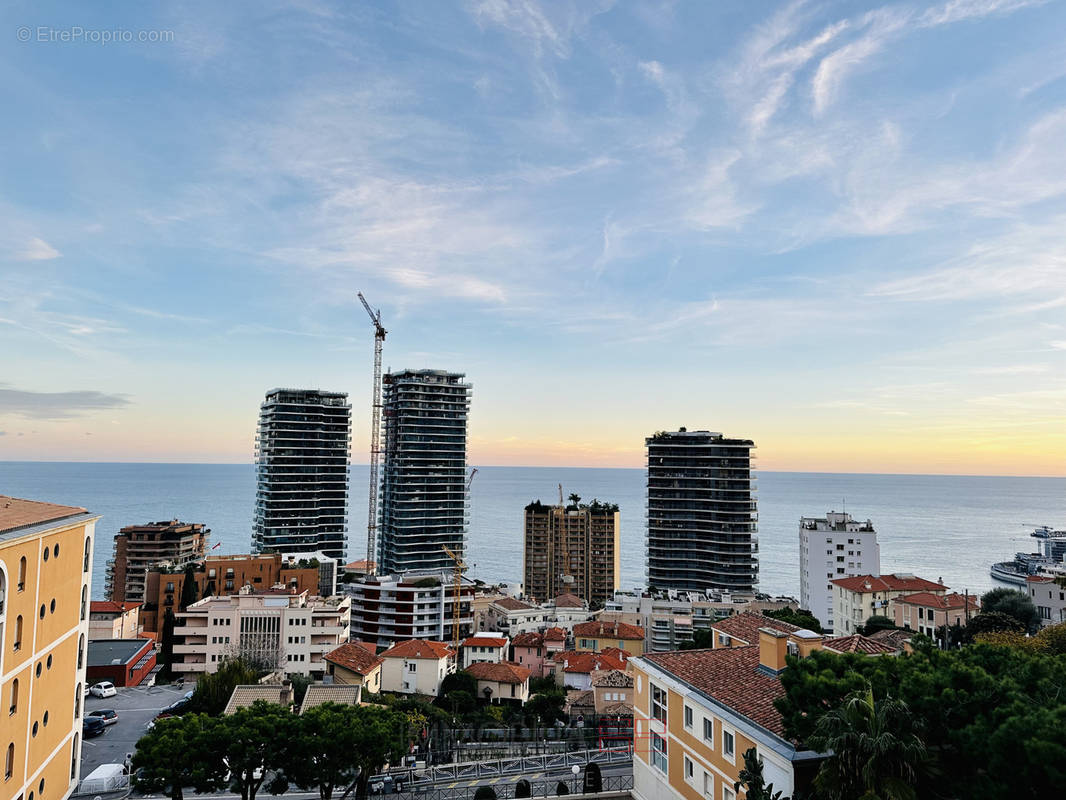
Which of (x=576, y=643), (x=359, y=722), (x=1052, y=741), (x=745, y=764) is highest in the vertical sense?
(x=1052, y=741)

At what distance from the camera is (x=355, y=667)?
2136 inches

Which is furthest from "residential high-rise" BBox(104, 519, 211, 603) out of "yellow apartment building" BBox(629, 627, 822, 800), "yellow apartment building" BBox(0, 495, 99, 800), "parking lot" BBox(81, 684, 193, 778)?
"yellow apartment building" BBox(629, 627, 822, 800)

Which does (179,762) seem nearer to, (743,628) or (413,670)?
(743,628)

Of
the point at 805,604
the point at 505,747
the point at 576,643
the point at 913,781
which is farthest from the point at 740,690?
the point at 805,604

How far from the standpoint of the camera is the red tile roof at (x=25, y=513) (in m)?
22.8

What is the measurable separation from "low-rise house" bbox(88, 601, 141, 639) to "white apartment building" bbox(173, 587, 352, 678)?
40.5 feet

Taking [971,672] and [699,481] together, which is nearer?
[971,672]

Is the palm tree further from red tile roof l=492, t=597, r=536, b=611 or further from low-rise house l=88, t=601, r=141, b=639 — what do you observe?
red tile roof l=492, t=597, r=536, b=611

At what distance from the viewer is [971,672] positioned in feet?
51.1

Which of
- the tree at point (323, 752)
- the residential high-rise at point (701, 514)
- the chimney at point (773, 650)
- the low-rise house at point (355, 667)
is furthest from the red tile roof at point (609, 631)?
the chimney at point (773, 650)

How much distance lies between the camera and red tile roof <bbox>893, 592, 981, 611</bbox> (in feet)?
216

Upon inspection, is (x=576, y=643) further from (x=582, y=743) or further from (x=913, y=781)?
(x=913, y=781)

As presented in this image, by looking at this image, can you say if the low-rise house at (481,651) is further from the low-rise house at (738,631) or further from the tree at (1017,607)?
the tree at (1017,607)

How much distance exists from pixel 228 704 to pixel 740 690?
1304 inches
